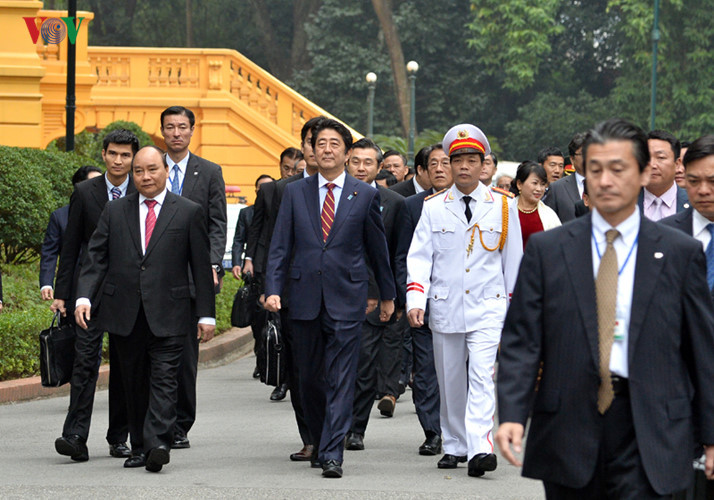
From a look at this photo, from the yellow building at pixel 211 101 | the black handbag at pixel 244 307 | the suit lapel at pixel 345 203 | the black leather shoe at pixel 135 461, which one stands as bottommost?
the black leather shoe at pixel 135 461

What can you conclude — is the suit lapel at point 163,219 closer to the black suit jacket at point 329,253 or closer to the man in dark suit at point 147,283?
→ the man in dark suit at point 147,283

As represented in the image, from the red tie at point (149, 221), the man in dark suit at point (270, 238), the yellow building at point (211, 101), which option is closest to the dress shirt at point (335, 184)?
the man in dark suit at point (270, 238)

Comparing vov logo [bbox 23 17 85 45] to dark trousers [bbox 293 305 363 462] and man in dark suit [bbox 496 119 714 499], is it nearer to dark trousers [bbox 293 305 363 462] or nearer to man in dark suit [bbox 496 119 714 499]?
dark trousers [bbox 293 305 363 462]

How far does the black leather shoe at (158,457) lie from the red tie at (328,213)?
5.13 ft

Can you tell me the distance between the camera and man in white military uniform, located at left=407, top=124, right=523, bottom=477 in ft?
27.8

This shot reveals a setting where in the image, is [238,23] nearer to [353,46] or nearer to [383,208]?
[353,46]

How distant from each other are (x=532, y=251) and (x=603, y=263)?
243mm

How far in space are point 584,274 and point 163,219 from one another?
4.33 m

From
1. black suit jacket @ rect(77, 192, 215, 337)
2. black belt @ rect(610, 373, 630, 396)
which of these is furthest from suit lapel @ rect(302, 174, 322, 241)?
black belt @ rect(610, 373, 630, 396)

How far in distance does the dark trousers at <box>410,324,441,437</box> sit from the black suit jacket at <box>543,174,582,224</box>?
216 centimetres

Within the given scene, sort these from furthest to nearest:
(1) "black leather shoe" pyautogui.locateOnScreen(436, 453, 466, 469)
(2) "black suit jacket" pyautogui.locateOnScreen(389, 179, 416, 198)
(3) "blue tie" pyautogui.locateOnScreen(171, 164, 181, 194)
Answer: (2) "black suit jacket" pyautogui.locateOnScreen(389, 179, 416, 198), (3) "blue tie" pyautogui.locateOnScreen(171, 164, 181, 194), (1) "black leather shoe" pyautogui.locateOnScreen(436, 453, 466, 469)

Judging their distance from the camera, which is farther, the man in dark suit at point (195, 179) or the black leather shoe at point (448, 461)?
the man in dark suit at point (195, 179)

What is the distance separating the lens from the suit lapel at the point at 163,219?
8602mm

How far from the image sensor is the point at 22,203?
17547mm
